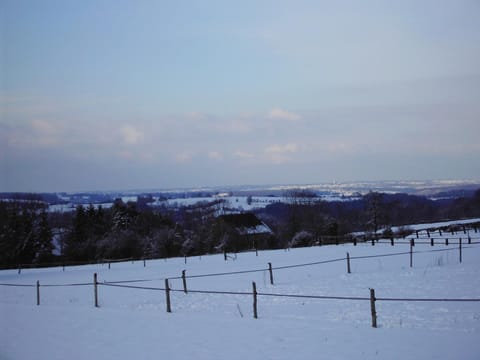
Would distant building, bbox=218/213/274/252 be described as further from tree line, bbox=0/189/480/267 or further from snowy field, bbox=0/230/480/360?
snowy field, bbox=0/230/480/360

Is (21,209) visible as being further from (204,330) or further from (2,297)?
(204,330)

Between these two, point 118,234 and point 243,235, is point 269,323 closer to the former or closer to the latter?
point 243,235

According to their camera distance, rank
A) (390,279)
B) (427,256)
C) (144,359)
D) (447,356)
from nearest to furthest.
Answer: (447,356) → (144,359) → (390,279) → (427,256)

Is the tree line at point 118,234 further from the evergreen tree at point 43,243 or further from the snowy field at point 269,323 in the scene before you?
the snowy field at point 269,323

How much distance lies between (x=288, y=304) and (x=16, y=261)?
49447mm

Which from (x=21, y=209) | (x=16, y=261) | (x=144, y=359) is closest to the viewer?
(x=144, y=359)

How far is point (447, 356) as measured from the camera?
27.9 ft

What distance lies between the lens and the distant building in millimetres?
60844

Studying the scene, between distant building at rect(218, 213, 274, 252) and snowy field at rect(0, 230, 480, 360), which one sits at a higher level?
snowy field at rect(0, 230, 480, 360)

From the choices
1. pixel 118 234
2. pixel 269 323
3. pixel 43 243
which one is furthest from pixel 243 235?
pixel 269 323

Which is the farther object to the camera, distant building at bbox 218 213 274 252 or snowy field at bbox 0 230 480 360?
distant building at bbox 218 213 274 252

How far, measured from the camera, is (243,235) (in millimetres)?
64125

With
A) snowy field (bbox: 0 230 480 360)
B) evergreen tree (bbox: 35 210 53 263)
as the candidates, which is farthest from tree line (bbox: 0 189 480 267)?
snowy field (bbox: 0 230 480 360)

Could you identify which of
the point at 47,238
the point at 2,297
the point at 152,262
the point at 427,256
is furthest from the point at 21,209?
the point at 427,256
